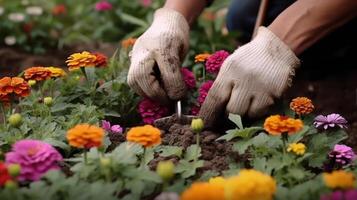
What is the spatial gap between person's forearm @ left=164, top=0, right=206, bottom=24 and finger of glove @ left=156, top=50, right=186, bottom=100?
13.7 inches

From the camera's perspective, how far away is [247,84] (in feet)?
5.27

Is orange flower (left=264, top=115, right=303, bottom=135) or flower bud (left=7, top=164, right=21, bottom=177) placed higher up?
orange flower (left=264, top=115, right=303, bottom=135)

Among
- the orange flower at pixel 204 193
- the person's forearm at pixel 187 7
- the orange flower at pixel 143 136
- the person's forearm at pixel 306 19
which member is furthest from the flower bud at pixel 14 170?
the person's forearm at pixel 187 7

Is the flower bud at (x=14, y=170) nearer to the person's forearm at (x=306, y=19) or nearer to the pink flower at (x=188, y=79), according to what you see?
the pink flower at (x=188, y=79)

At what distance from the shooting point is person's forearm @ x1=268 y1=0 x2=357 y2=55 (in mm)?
1769

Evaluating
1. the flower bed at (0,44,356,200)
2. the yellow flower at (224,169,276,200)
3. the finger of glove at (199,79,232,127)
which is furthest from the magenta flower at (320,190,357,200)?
the finger of glove at (199,79,232,127)

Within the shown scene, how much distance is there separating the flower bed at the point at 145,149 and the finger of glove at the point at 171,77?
0.06m

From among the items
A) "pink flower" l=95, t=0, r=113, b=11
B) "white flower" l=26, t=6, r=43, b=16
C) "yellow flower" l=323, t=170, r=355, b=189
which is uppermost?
"pink flower" l=95, t=0, r=113, b=11

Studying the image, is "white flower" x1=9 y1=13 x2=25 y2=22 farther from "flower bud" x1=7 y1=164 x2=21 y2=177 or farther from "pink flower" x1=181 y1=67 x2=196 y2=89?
"flower bud" x1=7 y1=164 x2=21 y2=177

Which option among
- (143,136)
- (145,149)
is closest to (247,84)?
(145,149)

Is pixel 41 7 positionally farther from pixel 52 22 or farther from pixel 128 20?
pixel 128 20

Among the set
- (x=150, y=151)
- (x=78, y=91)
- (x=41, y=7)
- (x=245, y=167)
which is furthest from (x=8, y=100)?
(x=41, y=7)

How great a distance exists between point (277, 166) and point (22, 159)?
0.53 meters

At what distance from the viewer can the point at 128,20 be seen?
10.7 feet
